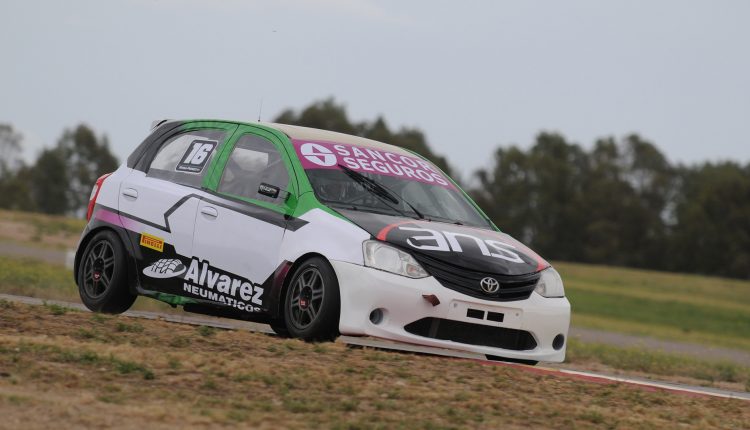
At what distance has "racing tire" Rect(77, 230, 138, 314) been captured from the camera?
1050cm

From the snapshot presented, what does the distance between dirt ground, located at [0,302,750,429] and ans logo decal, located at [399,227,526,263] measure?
0.78 metres

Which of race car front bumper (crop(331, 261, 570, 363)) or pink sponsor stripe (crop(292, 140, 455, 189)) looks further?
pink sponsor stripe (crop(292, 140, 455, 189))

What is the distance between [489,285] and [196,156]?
2.94 metres

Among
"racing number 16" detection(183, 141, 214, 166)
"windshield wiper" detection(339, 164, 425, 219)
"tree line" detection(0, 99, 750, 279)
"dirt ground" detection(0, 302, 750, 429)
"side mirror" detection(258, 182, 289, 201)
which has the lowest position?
"dirt ground" detection(0, 302, 750, 429)

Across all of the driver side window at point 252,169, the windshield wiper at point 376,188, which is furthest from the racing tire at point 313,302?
the windshield wiper at point 376,188

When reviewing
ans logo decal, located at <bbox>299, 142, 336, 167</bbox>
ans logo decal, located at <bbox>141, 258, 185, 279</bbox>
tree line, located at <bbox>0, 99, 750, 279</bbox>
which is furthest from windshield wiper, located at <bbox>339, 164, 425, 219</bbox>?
tree line, located at <bbox>0, 99, 750, 279</bbox>

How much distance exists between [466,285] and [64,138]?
423 ft

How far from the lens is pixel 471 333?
8.90 meters

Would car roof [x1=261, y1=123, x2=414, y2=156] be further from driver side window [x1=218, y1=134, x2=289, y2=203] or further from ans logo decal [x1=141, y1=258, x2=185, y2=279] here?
ans logo decal [x1=141, y1=258, x2=185, y2=279]

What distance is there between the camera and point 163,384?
685 cm

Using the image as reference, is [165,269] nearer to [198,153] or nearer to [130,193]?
[130,193]

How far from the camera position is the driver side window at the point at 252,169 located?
9.77 m

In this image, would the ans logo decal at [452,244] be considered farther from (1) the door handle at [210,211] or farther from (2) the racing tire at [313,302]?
(1) the door handle at [210,211]

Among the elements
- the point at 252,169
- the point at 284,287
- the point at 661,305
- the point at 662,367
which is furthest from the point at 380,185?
the point at 661,305
